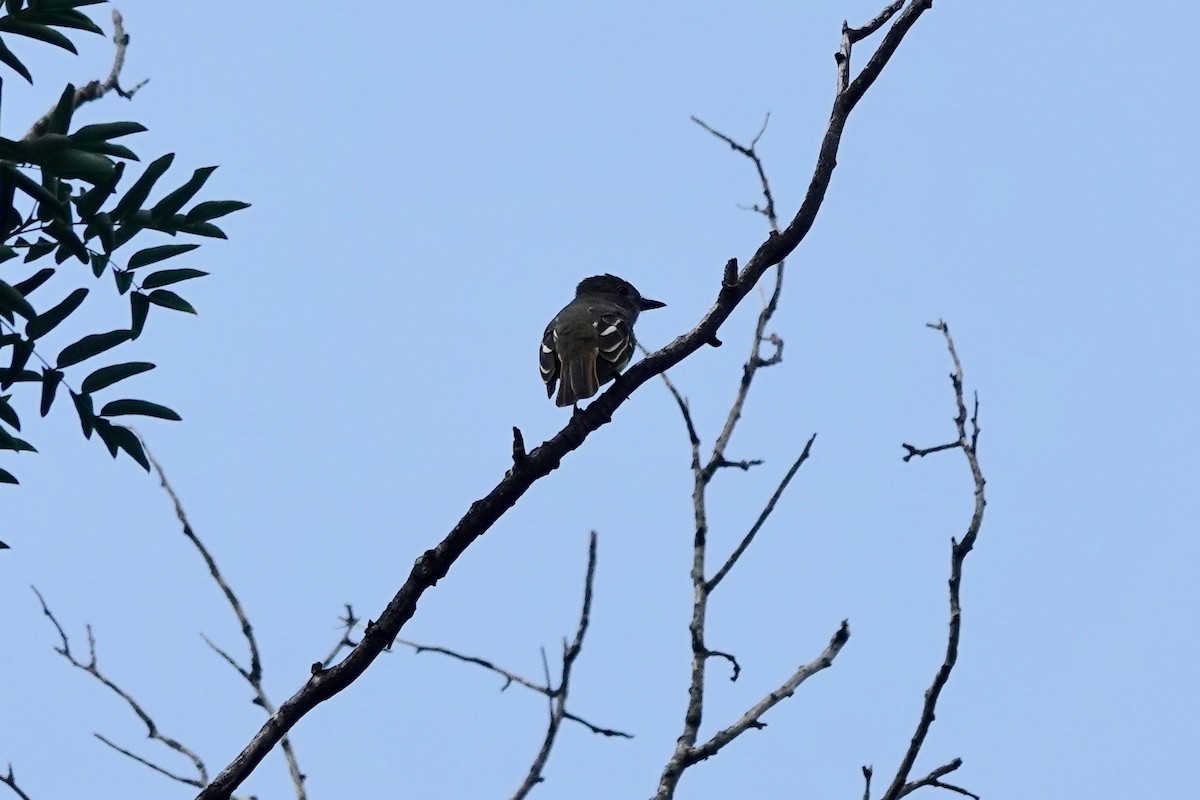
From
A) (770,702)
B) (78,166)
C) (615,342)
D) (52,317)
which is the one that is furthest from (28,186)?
(615,342)

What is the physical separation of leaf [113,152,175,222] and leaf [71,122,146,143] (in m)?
0.10

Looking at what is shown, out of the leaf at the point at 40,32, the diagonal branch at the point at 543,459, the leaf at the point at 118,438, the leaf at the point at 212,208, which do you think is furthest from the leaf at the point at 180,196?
the diagonal branch at the point at 543,459

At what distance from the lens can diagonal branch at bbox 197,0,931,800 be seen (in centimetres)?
310

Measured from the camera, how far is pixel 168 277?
→ 3.74 metres

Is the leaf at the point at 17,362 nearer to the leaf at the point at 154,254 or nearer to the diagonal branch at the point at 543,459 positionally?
the leaf at the point at 154,254

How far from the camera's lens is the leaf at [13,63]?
344cm

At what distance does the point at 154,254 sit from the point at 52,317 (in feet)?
1.26

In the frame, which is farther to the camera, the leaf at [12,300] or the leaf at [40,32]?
the leaf at [40,32]

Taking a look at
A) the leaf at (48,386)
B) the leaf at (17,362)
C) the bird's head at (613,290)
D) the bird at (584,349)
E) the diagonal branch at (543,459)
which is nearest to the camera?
the diagonal branch at (543,459)

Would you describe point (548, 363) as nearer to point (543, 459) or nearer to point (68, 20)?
point (543, 459)

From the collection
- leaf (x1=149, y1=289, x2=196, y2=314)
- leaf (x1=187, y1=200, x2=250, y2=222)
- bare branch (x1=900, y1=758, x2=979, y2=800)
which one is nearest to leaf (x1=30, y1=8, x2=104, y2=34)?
leaf (x1=187, y1=200, x2=250, y2=222)

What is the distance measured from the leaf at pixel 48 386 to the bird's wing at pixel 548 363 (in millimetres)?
3455

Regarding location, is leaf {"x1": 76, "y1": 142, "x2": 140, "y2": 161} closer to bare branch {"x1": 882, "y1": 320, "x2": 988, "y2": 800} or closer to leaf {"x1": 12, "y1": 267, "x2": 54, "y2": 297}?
leaf {"x1": 12, "y1": 267, "x2": 54, "y2": 297}

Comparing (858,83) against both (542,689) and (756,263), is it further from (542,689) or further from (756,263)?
(542,689)
